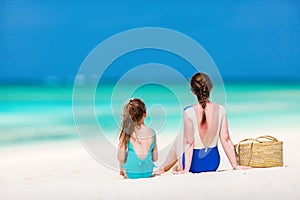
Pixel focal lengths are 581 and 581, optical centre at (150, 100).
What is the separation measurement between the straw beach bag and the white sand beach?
0.06 meters

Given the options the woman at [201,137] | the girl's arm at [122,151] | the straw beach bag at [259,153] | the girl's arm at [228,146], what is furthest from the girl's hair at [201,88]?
the girl's arm at [122,151]

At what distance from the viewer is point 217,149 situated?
3012 millimetres

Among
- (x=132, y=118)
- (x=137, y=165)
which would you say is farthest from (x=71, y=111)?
(x=137, y=165)

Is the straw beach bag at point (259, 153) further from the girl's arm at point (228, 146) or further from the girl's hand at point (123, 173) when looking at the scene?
the girl's hand at point (123, 173)

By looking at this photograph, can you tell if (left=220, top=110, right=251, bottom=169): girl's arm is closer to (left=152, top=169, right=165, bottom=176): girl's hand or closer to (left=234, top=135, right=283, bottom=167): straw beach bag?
(left=234, top=135, right=283, bottom=167): straw beach bag

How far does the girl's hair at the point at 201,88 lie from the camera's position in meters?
3.00

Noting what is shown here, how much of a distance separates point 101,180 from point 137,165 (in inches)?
7.6

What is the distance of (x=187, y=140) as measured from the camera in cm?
299

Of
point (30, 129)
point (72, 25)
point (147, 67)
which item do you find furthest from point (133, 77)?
point (30, 129)

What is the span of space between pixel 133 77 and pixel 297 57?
946 millimetres

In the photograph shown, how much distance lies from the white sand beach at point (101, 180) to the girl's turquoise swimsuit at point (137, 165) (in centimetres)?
6

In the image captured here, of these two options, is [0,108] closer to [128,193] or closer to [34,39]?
[34,39]

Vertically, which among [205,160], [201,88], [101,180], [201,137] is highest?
[201,88]

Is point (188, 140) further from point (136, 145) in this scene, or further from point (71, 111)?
point (71, 111)
